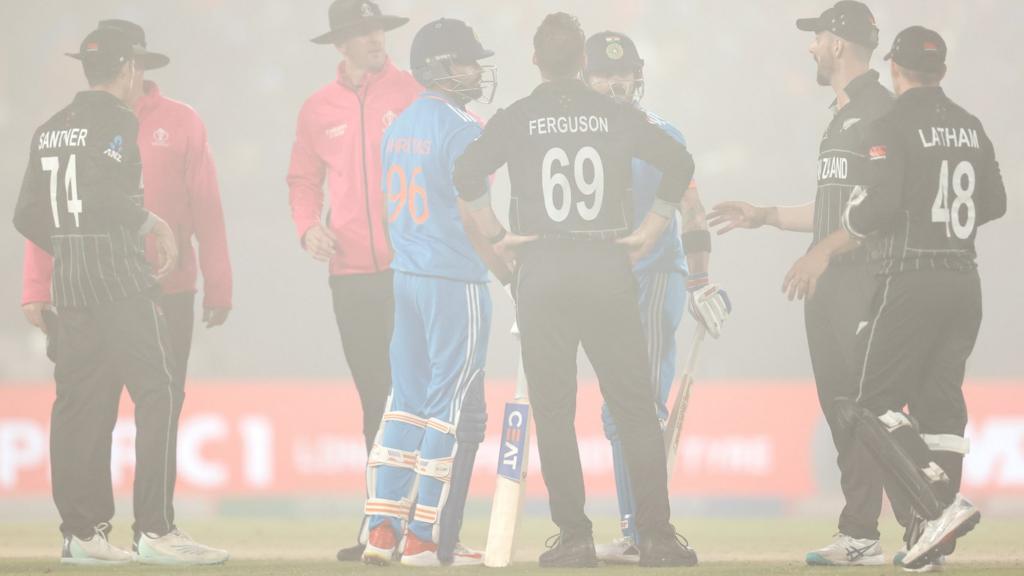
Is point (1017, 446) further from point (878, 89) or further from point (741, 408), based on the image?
point (878, 89)

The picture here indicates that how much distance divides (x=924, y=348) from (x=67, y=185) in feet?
12.0

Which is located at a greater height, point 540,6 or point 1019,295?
point 540,6

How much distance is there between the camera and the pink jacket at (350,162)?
299 inches

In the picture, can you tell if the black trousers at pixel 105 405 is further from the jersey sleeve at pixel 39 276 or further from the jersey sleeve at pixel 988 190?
the jersey sleeve at pixel 988 190

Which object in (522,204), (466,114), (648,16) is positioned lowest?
(522,204)

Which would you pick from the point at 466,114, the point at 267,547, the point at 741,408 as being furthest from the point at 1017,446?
the point at 466,114

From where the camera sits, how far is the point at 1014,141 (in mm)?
18969

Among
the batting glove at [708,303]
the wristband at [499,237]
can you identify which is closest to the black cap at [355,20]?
the wristband at [499,237]

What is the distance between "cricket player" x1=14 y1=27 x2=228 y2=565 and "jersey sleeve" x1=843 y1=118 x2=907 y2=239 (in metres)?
3.03

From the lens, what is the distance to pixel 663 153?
21.1ft

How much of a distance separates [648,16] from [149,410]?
46.9ft

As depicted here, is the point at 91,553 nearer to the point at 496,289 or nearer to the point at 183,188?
the point at 183,188

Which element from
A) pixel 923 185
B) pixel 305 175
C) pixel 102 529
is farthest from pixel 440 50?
pixel 102 529

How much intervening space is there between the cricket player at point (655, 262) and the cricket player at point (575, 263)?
0.55 metres
